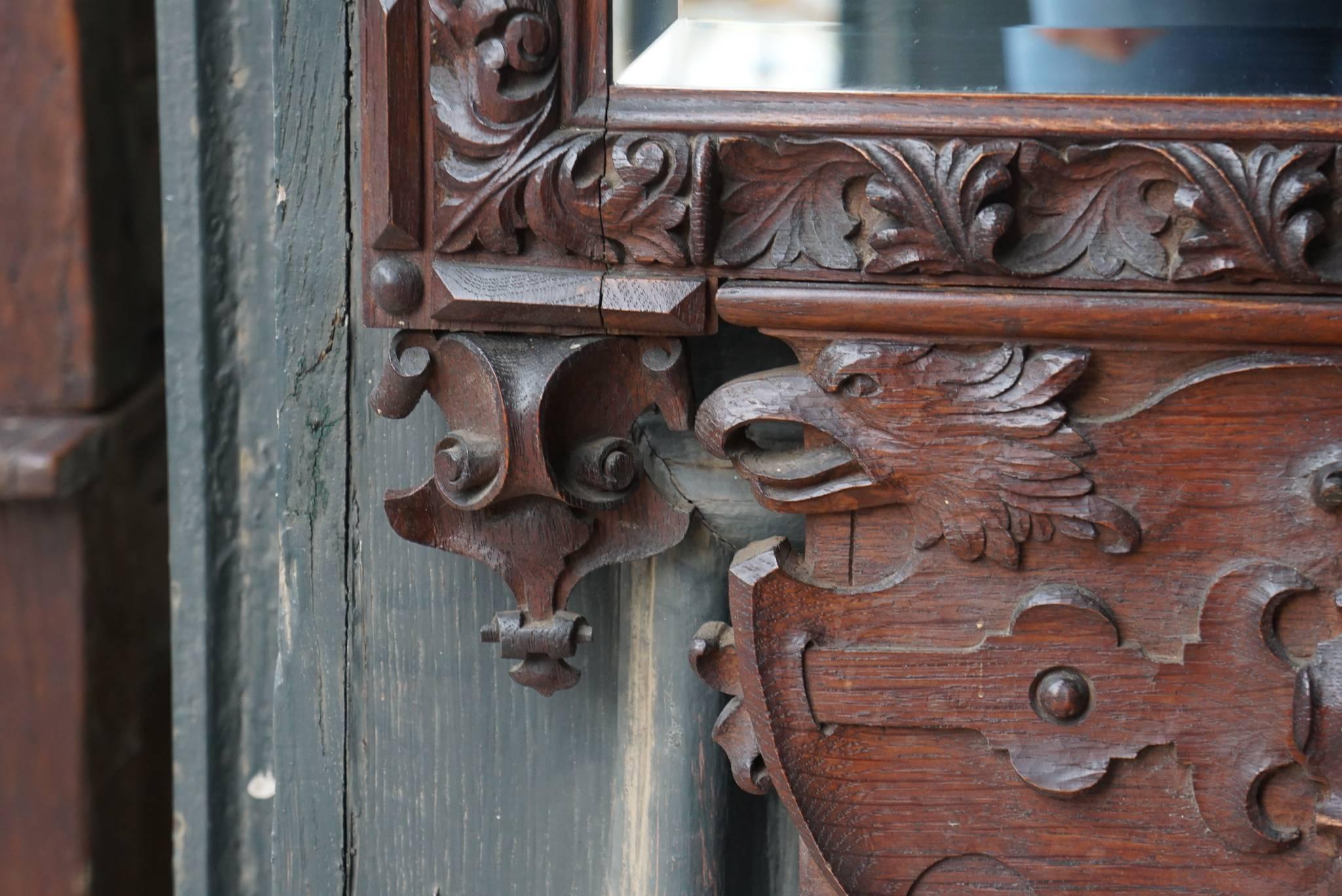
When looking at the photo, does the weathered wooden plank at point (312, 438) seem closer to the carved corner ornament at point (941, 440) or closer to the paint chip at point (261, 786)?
the paint chip at point (261, 786)

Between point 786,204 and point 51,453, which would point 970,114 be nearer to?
point 786,204

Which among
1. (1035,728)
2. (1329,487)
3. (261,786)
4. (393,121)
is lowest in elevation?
(261,786)

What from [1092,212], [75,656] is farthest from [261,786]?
[1092,212]

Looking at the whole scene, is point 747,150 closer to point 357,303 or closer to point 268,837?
point 357,303

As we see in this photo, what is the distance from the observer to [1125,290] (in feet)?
1.45

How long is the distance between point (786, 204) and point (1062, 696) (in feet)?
0.68

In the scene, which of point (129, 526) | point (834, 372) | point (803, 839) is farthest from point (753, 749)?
point (129, 526)

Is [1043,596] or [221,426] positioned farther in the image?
[221,426]

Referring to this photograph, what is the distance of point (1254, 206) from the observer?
1.39 feet

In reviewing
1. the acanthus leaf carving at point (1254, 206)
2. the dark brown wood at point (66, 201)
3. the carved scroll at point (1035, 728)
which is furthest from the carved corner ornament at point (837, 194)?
the dark brown wood at point (66, 201)

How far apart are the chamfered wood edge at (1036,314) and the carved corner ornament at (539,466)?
0.05m

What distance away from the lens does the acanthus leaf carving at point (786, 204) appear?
0.45 meters

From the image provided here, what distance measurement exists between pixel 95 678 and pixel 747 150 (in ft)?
1.38

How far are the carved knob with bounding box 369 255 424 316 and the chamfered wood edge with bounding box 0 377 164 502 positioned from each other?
207mm
